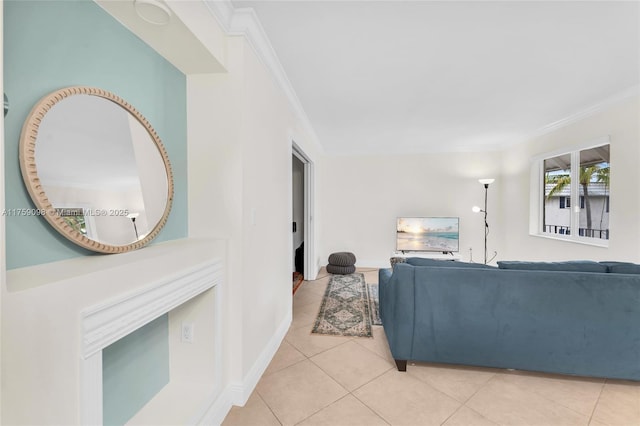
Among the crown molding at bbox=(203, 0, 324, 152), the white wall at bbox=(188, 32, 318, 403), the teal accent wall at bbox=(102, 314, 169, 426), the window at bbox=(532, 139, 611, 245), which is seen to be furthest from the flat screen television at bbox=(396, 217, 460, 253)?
the teal accent wall at bbox=(102, 314, 169, 426)

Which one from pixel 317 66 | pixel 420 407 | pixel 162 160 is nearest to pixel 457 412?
pixel 420 407

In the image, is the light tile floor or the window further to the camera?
the window

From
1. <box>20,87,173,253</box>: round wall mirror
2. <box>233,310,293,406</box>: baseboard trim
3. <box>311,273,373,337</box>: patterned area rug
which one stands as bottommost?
<box>311,273,373,337</box>: patterned area rug

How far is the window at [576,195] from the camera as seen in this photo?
311cm

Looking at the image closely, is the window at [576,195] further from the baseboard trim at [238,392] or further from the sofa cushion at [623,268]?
the baseboard trim at [238,392]

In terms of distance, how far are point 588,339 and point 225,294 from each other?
243cm

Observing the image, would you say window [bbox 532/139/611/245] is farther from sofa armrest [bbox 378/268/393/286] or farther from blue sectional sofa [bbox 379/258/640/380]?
sofa armrest [bbox 378/268/393/286]

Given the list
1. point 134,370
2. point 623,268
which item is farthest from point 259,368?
point 623,268

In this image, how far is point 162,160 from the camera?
4.67 ft

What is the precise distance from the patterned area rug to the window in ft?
9.44

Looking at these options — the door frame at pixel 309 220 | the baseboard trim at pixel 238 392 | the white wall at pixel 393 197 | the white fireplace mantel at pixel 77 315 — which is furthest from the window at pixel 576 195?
the white fireplace mantel at pixel 77 315

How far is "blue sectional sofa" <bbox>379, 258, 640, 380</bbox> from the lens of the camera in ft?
5.75

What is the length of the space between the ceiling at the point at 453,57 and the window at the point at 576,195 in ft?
2.04

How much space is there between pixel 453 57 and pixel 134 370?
9.56 feet
